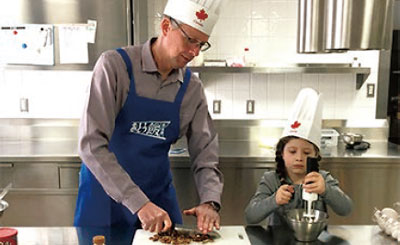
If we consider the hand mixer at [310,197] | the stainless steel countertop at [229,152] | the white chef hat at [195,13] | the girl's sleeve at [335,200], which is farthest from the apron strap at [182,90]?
the stainless steel countertop at [229,152]

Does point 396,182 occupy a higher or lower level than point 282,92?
lower

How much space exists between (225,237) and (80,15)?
1893mm

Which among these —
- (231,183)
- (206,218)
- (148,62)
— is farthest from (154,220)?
(231,183)

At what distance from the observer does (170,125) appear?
1.47 m

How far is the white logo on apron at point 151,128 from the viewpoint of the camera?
1426 millimetres

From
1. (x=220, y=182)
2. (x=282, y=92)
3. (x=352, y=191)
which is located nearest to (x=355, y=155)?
(x=352, y=191)

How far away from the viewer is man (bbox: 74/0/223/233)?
1283 millimetres

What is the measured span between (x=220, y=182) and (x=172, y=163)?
1.02 m

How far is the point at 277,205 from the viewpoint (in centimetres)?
145

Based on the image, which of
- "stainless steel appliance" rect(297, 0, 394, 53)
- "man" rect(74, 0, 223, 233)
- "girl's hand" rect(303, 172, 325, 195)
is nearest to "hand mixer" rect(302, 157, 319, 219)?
"girl's hand" rect(303, 172, 325, 195)

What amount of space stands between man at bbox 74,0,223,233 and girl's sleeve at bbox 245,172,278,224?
161 mm

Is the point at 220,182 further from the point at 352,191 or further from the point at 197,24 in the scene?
the point at 352,191

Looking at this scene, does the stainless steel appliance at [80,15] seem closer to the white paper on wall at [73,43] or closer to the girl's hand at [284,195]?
the white paper on wall at [73,43]

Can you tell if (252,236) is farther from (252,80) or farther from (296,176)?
(252,80)
